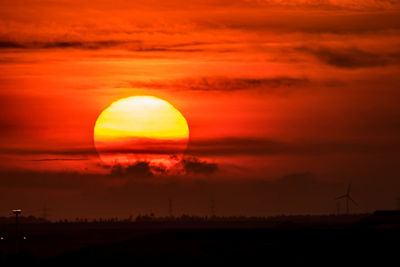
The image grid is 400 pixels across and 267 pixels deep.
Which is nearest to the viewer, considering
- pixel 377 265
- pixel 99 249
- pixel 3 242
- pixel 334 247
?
pixel 377 265

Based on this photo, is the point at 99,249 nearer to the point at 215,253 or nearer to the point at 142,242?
the point at 142,242

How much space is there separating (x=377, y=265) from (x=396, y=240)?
12834 millimetres

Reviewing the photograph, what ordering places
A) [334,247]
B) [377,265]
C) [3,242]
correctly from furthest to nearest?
[3,242]
[334,247]
[377,265]

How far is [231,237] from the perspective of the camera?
440 ft

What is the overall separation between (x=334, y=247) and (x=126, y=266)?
26.4 m

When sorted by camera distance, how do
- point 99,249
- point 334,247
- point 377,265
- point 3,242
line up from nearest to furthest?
1. point 377,265
2. point 334,247
3. point 99,249
4. point 3,242

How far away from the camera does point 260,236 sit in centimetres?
13412

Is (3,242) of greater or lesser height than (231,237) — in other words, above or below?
above

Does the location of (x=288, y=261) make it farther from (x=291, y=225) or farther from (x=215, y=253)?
(x=291, y=225)

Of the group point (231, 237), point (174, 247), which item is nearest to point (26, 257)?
point (174, 247)

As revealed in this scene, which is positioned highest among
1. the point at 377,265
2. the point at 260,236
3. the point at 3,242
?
the point at 3,242

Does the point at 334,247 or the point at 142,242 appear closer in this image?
the point at 334,247

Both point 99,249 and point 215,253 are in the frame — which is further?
point 99,249

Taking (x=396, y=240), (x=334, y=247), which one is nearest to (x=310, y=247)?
(x=334, y=247)
